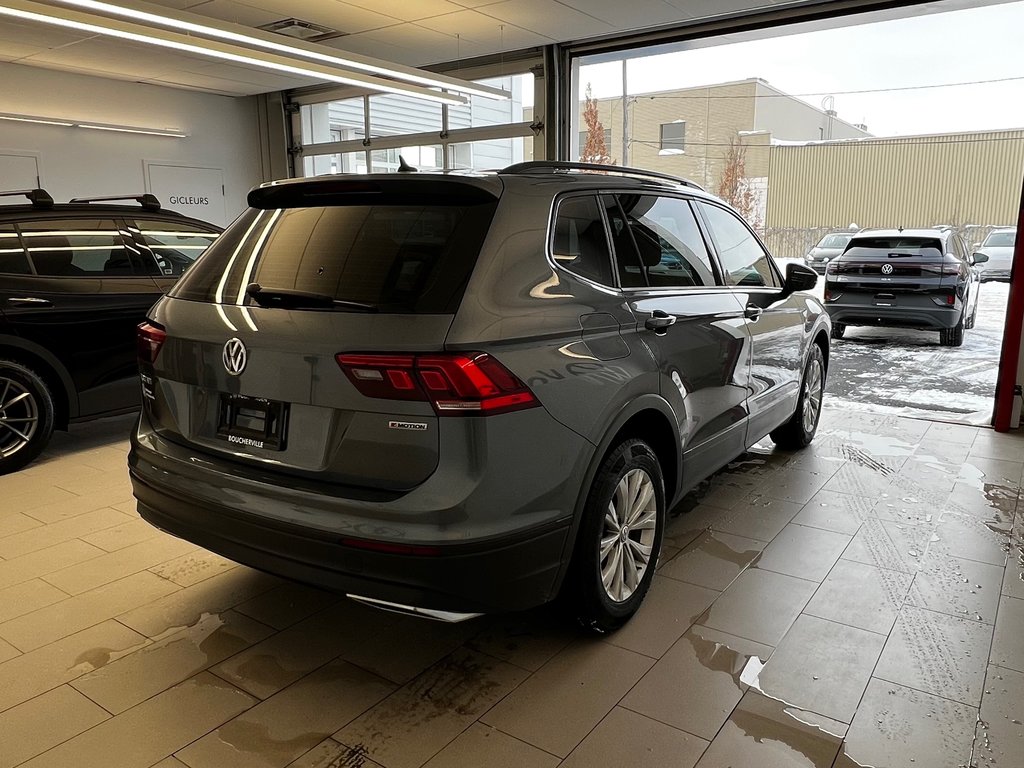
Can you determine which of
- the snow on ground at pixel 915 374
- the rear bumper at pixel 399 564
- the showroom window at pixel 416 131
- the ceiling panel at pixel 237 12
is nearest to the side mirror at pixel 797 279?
the snow on ground at pixel 915 374

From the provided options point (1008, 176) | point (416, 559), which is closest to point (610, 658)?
point (416, 559)

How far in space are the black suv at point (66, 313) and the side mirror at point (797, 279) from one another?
3.96 metres

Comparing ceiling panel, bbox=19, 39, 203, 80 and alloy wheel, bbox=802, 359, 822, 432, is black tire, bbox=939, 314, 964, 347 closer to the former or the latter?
alloy wheel, bbox=802, 359, 822, 432

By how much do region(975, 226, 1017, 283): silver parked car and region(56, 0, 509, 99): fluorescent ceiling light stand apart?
708cm

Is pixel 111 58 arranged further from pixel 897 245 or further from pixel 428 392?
pixel 897 245

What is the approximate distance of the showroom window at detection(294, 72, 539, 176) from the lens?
879 cm

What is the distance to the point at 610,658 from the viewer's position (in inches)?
95.0

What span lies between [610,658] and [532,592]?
53cm

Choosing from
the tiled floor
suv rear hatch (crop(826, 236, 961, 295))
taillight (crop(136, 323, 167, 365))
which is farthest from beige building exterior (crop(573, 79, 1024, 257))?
taillight (crop(136, 323, 167, 365))

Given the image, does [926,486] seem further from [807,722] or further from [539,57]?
[539,57]

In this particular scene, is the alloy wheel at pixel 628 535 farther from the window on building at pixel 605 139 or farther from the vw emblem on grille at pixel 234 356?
the window on building at pixel 605 139

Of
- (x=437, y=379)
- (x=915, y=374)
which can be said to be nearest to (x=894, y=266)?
(x=915, y=374)

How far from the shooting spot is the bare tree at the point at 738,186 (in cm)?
956

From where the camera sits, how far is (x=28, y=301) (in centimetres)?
437
